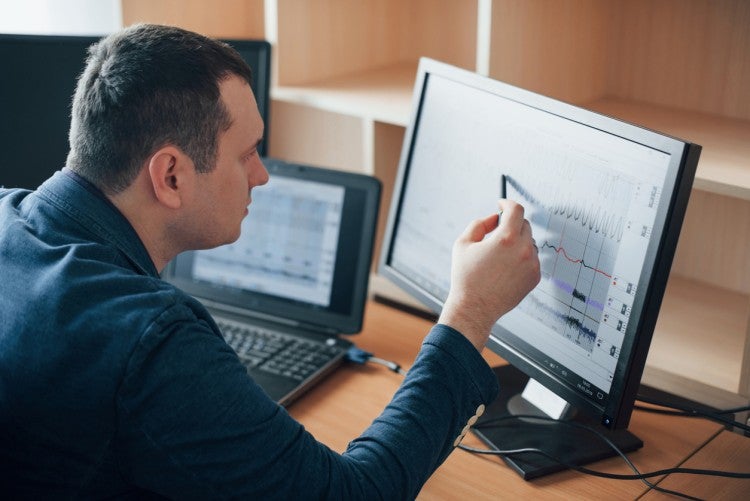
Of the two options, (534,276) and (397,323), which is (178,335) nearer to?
(534,276)

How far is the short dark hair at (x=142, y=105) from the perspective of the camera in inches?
37.9

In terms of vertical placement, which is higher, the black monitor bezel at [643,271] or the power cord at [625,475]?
the black monitor bezel at [643,271]

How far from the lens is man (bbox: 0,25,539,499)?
2.78 feet

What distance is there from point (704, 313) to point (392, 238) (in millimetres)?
509

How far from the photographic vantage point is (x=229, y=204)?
1.05m

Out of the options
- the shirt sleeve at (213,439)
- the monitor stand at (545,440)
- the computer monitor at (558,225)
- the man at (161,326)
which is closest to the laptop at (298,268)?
the computer monitor at (558,225)

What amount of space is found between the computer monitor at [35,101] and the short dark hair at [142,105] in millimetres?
437

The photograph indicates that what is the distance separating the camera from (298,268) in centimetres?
156

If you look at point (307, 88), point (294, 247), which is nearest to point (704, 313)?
point (294, 247)

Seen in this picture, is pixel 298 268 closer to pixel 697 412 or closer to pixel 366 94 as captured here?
pixel 366 94

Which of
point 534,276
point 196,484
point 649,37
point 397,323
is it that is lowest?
point 397,323

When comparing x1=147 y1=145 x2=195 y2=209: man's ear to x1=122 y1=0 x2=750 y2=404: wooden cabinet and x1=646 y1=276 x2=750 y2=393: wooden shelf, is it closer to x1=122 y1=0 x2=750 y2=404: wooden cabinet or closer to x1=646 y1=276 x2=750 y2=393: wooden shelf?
x1=122 y1=0 x2=750 y2=404: wooden cabinet

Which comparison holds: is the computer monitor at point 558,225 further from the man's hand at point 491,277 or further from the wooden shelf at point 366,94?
the wooden shelf at point 366,94

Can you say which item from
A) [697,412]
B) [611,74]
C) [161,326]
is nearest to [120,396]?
[161,326]
